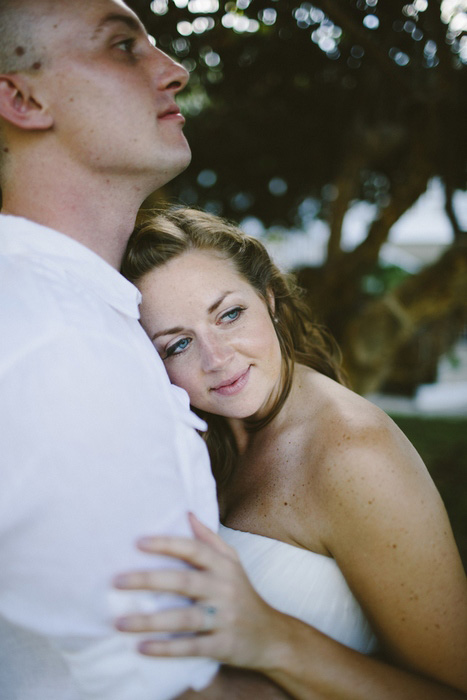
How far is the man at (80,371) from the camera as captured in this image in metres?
1.12

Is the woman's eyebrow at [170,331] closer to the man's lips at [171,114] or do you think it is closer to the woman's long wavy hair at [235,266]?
the woman's long wavy hair at [235,266]

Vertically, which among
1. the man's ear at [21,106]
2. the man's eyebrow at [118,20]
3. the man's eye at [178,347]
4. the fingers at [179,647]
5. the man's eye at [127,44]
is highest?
the man's eyebrow at [118,20]

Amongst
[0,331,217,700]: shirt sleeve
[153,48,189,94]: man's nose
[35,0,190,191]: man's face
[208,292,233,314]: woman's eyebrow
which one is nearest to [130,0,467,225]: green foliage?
[153,48,189,94]: man's nose

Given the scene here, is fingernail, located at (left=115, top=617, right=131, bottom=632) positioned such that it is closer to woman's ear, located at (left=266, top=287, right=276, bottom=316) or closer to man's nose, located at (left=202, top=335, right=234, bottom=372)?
man's nose, located at (left=202, top=335, right=234, bottom=372)

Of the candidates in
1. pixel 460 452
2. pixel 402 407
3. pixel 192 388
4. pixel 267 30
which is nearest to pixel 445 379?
pixel 402 407

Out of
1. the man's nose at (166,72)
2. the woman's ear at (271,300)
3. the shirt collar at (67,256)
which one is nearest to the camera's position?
the shirt collar at (67,256)

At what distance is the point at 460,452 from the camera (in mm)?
8773

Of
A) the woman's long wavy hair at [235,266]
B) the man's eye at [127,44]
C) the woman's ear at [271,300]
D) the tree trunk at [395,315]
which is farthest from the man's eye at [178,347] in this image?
the tree trunk at [395,315]

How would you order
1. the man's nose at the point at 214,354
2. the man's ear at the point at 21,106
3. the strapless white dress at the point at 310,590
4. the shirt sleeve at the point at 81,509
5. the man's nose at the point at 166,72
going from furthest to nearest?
the man's nose at the point at 214,354, the man's nose at the point at 166,72, the strapless white dress at the point at 310,590, the man's ear at the point at 21,106, the shirt sleeve at the point at 81,509

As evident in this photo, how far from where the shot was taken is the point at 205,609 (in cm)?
122

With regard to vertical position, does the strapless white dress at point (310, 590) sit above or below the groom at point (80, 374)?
below

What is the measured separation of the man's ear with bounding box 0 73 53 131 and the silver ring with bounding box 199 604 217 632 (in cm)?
135

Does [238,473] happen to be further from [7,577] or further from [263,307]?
[7,577]

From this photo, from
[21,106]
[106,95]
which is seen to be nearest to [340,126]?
[106,95]
